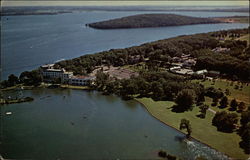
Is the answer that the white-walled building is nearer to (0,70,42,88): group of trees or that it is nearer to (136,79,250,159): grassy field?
(0,70,42,88): group of trees

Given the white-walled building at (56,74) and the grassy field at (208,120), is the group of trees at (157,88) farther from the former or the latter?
the white-walled building at (56,74)

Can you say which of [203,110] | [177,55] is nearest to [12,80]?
[203,110]

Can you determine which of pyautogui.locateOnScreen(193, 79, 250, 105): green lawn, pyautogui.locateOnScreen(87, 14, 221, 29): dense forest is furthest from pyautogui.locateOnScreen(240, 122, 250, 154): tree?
pyautogui.locateOnScreen(87, 14, 221, 29): dense forest

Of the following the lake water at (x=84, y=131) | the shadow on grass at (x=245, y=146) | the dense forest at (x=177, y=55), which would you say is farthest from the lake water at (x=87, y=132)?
the dense forest at (x=177, y=55)

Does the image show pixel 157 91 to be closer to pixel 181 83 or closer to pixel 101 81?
pixel 181 83

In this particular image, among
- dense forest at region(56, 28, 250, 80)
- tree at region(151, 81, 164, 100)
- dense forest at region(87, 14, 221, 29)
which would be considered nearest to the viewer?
tree at region(151, 81, 164, 100)

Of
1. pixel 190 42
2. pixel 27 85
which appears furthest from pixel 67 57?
pixel 190 42
